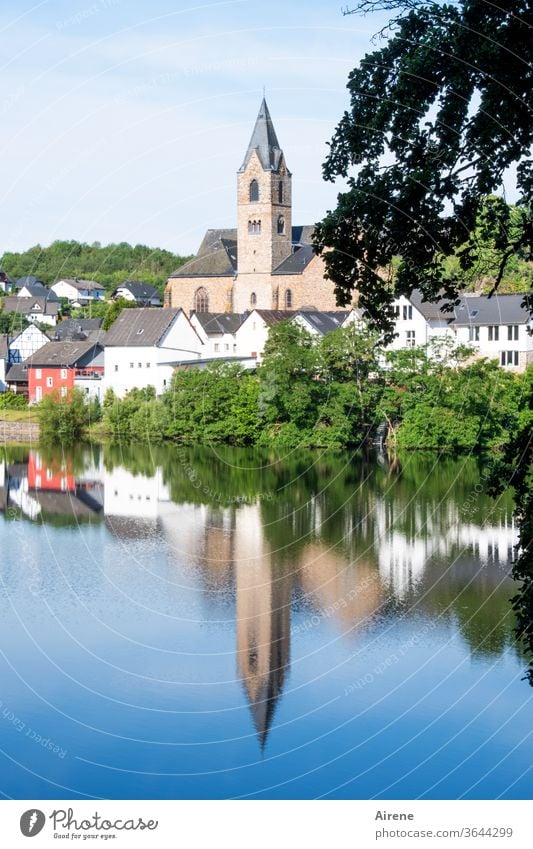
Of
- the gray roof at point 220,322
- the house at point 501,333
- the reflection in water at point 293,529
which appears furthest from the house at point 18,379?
the house at point 501,333

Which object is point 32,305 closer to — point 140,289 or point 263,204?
point 140,289

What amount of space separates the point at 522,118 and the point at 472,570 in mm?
8331

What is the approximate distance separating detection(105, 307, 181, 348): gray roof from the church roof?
26.7 feet

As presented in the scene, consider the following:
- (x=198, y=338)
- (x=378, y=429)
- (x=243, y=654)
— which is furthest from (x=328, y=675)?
(x=198, y=338)

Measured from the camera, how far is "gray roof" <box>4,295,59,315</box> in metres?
49.1

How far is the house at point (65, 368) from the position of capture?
1303 inches

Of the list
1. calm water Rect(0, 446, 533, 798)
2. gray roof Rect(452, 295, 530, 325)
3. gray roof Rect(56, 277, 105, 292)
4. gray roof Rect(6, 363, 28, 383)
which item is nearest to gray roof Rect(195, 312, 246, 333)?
gray roof Rect(6, 363, 28, 383)

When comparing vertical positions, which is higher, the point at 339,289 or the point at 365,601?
the point at 339,289

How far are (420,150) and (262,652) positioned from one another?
18.0ft

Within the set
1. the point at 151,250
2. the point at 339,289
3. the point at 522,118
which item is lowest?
the point at 339,289

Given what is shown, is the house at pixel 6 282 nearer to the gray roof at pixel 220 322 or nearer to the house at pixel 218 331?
the gray roof at pixel 220 322

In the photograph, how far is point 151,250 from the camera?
170 feet

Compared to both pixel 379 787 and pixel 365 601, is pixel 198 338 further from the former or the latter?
pixel 379 787

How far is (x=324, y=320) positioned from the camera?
33.8 m
